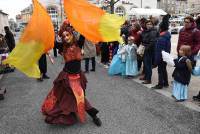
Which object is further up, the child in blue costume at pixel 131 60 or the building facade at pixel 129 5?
the building facade at pixel 129 5

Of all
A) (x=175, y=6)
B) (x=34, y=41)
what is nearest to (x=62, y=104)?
(x=34, y=41)

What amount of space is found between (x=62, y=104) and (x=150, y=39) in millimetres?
4120

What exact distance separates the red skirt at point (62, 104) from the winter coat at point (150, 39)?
3.65 metres

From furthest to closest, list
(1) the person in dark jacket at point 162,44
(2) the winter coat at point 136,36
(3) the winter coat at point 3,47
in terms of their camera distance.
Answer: (3) the winter coat at point 3,47 < (2) the winter coat at point 136,36 < (1) the person in dark jacket at point 162,44

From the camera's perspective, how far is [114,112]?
20.6 ft

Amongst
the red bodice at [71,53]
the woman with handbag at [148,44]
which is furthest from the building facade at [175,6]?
the red bodice at [71,53]

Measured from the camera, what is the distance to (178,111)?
6258mm

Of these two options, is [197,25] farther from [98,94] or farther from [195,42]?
[98,94]

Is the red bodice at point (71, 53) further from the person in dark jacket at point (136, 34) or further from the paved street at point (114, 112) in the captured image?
the person in dark jacket at point (136, 34)

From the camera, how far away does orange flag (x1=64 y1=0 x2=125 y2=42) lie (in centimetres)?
499

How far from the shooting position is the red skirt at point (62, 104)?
5.41 m

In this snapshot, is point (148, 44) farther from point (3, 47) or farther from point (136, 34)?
point (3, 47)

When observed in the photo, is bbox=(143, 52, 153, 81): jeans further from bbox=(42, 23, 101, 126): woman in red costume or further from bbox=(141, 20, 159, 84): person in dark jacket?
bbox=(42, 23, 101, 126): woman in red costume

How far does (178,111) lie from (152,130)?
3.82 ft
